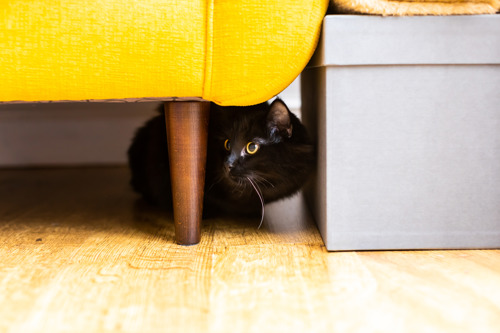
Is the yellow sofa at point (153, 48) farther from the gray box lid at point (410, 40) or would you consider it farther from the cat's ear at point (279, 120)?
the cat's ear at point (279, 120)

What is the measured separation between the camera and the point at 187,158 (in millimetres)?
964

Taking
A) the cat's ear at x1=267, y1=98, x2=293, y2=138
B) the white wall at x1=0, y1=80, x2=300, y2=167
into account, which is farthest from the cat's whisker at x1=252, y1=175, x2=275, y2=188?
the white wall at x1=0, y1=80, x2=300, y2=167

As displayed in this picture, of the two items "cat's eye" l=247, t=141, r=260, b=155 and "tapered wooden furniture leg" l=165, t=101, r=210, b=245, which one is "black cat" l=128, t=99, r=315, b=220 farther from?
"tapered wooden furniture leg" l=165, t=101, r=210, b=245

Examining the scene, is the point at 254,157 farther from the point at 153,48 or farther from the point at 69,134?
the point at 69,134

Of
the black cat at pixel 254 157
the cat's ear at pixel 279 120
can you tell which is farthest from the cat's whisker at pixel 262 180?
the cat's ear at pixel 279 120

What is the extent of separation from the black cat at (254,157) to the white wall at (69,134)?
0.98 meters

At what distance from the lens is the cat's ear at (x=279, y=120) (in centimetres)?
106

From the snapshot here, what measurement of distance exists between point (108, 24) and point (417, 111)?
59cm

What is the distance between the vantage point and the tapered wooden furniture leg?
3.14 ft

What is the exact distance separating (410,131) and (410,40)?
0.56 ft

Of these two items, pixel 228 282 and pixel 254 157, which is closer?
pixel 228 282

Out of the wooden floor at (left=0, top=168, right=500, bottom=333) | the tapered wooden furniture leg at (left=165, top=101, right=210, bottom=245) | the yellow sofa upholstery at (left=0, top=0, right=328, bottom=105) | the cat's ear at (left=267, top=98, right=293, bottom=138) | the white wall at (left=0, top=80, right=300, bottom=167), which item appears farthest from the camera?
the white wall at (left=0, top=80, right=300, bottom=167)

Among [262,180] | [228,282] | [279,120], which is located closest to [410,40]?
[279,120]

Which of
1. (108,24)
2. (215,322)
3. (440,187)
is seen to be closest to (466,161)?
(440,187)
